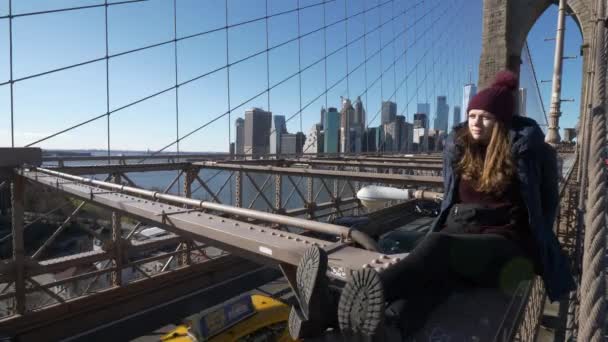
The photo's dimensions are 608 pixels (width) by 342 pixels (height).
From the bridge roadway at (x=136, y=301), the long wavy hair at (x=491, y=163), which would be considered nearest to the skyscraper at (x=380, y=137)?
the bridge roadway at (x=136, y=301)

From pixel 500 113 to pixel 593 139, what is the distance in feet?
1.38

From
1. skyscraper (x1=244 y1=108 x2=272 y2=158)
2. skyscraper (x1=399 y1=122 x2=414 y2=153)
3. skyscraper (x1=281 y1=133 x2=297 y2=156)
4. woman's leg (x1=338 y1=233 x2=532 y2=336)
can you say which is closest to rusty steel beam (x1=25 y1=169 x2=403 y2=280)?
woman's leg (x1=338 y1=233 x2=532 y2=336)

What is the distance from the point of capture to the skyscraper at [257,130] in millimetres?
12648

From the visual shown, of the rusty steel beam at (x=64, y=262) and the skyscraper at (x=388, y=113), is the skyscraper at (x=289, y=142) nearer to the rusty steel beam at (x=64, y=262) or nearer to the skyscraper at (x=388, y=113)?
the rusty steel beam at (x=64, y=262)

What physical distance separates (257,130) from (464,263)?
11.7m

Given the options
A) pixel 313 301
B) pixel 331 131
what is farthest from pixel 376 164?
pixel 331 131

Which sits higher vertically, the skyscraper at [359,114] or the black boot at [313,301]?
the skyscraper at [359,114]

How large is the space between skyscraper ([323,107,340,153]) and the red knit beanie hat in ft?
47.7

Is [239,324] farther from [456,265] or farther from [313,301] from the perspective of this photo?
[313,301]

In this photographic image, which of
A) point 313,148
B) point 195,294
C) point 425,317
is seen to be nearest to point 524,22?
point 313,148

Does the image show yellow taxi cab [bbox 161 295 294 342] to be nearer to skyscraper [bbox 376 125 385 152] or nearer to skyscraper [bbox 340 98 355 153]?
skyscraper [bbox 340 98 355 153]

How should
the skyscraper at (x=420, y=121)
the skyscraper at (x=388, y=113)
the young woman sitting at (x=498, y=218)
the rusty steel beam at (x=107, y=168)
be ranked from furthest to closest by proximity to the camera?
the skyscraper at (x=420, y=121)
the skyscraper at (x=388, y=113)
the rusty steel beam at (x=107, y=168)
the young woman sitting at (x=498, y=218)

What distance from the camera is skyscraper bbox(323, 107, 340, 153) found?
16.7 metres

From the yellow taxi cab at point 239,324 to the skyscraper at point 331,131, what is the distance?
11.0 meters
